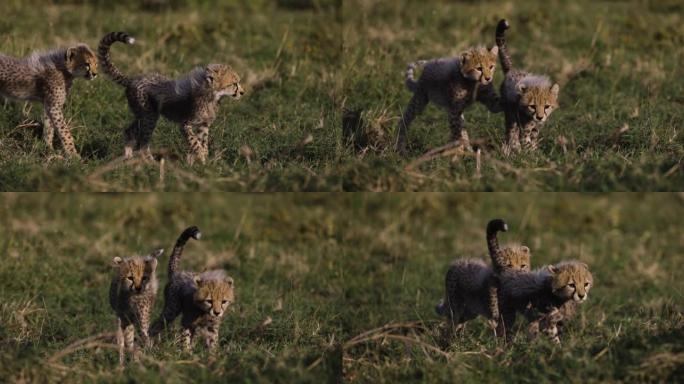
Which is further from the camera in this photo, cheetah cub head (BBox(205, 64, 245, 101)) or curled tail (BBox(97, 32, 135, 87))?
curled tail (BBox(97, 32, 135, 87))

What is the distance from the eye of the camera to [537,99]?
32.7 feet

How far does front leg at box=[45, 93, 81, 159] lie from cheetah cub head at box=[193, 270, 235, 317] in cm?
145

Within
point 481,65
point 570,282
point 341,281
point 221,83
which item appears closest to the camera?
point 570,282

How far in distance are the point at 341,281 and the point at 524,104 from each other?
2.37m

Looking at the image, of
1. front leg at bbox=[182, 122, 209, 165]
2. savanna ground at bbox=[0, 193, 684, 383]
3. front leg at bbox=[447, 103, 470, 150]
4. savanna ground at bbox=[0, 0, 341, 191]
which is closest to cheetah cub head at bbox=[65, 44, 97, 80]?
savanna ground at bbox=[0, 0, 341, 191]

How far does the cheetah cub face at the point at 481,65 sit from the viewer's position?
391 inches

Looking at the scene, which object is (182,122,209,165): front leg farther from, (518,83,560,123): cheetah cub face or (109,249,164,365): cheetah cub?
(518,83,560,123): cheetah cub face

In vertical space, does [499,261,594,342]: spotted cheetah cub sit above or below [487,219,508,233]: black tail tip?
below

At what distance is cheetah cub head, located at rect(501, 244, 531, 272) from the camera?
32.0 ft

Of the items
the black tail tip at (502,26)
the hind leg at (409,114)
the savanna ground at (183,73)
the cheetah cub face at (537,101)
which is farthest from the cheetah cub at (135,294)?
the black tail tip at (502,26)

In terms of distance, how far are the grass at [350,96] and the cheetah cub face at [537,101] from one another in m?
0.31

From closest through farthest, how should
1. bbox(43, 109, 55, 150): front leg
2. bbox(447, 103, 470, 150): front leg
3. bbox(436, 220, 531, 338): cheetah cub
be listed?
1. bbox(436, 220, 531, 338): cheetah cub
2. bbox(447, 103, 470, 150): front leg
3. bbox(43, 109, 55, 150): front leg

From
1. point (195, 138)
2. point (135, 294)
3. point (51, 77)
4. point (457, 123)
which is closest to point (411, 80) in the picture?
point (457, 123)

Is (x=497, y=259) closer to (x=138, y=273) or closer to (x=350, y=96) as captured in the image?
(x=138, y=273)
